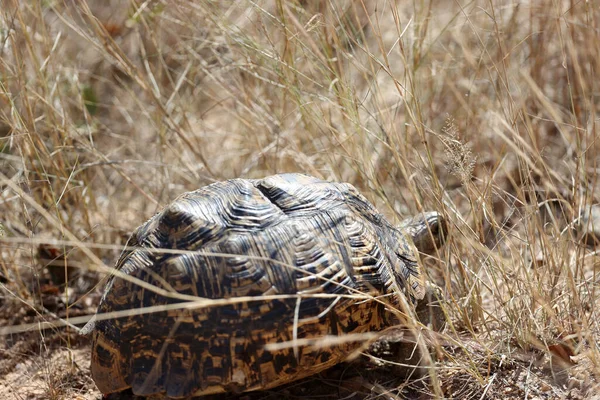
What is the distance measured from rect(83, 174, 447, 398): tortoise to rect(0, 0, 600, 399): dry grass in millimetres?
223

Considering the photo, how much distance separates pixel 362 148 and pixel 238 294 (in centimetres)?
127

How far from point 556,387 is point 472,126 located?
6.29 feet

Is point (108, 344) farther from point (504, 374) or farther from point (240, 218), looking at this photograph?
point (504, 374)

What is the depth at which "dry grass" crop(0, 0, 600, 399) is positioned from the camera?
244cm

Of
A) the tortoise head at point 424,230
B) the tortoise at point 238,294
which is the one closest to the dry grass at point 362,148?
the tortoise head at point 424,230

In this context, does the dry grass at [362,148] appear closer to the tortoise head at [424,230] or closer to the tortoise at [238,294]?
the tortoise head at [424,230]

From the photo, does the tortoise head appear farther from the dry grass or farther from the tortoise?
the tortoise

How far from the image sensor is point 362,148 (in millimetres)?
3264

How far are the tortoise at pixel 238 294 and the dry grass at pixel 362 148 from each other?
0.22 m

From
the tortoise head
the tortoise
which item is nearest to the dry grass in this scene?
the tortoise head

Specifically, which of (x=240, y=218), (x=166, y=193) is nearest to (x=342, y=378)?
(x=240, y=218)

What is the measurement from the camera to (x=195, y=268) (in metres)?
2.27

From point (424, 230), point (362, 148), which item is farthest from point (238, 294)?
point (362, 148)

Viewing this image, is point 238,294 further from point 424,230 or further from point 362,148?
point 362,148
